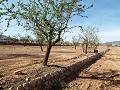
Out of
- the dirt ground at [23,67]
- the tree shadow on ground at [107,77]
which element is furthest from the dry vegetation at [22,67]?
the tree shadow on ground at [107,77]

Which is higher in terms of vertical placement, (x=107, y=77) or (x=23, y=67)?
(x=23, y=67)

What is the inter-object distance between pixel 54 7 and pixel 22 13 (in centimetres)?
310

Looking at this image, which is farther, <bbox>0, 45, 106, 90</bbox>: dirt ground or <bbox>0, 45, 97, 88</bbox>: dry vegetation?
<bbox>0, 45, 97, 88</bbox>: dry vegetation

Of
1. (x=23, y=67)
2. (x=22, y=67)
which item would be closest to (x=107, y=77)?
(x=23, y=67)

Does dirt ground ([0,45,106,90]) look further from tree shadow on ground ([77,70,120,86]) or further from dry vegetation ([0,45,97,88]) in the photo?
tree shadow on ground ([77,70,120,86])

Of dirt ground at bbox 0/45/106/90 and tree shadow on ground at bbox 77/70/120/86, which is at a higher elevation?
dirt ground at bbox 0/45/106/90

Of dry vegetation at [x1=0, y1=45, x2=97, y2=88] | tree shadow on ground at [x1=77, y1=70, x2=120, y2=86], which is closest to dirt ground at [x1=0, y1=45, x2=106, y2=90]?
dry vegetation at [x1=0, y1=45, x2=97, y2=88]

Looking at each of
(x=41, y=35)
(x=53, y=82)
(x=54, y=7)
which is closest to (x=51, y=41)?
(x=41, y=35)

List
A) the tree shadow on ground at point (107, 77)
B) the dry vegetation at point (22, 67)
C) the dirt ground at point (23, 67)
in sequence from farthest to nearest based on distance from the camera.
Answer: the tree shadow on ground at point (107, 77) → the dry vegetation at point (22, 67) → the dirt ground at point (23, 67)

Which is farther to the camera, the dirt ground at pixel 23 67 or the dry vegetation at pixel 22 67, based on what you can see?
the dry vegetation at pixel 22 67

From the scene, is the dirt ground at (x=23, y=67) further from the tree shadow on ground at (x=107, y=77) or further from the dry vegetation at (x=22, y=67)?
the tree shadow on ground at (x=107, y=77)

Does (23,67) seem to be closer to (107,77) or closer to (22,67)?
(22,67)

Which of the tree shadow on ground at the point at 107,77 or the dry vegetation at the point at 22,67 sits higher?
the dry vegetation at the point at 22,67

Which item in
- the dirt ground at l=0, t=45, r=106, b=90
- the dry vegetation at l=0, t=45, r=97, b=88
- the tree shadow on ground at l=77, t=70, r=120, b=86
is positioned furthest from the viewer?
the tree shadow on ground at l=77, t=70, r=120, b=86
